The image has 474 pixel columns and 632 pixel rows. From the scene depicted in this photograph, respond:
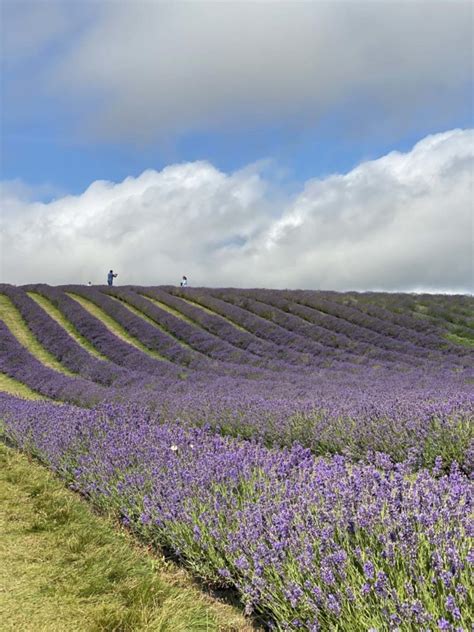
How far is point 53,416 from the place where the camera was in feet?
24.2

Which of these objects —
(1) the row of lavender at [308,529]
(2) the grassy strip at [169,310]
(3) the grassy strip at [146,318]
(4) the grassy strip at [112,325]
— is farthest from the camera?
(2) the grassy strip at [169,310]

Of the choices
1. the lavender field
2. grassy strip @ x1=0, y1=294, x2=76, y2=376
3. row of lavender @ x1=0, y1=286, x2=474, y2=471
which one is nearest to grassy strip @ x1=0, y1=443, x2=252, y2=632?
the lavender field

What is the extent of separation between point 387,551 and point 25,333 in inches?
712

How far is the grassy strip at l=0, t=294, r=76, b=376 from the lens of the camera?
15820 millimetres

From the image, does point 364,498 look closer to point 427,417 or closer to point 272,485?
point 272,485

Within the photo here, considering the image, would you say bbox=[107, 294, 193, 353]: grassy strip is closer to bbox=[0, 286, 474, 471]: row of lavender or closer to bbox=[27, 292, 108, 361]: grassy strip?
bbox=[0, 286, 474, 471]: row of lavender

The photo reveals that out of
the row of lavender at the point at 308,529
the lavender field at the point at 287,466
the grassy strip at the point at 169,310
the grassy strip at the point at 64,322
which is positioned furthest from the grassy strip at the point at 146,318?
the row of lavender at the point at 308,529

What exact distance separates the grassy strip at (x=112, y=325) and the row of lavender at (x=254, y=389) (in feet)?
0.73

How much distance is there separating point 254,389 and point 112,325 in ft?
35.7

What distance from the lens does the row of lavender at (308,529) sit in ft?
7.58

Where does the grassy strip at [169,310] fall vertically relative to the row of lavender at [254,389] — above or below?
above

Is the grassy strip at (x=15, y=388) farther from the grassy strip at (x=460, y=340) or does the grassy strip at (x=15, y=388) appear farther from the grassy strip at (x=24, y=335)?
the grassy strip at (x=460, y=340)

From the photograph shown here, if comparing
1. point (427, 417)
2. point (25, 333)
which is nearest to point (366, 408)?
point (427, 417)

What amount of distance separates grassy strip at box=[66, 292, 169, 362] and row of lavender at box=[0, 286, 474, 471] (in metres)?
0.22
